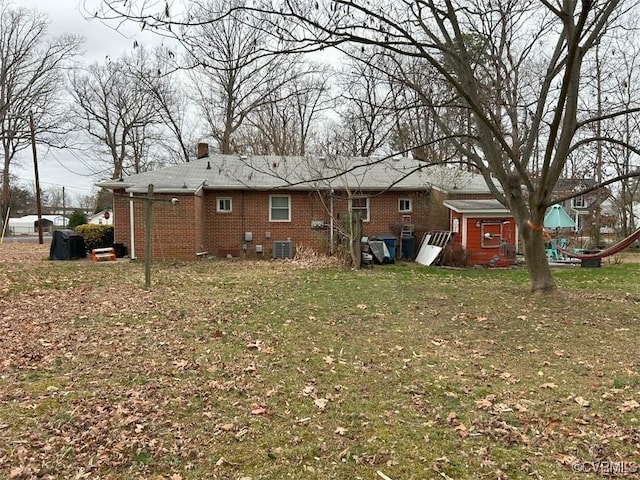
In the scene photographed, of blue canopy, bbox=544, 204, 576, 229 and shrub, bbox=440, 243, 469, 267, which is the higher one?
blue canopy, bbox=544, 204, 576, 229

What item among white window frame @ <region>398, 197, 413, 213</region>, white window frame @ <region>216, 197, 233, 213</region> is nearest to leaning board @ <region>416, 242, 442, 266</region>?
white window frame @ <region>398, 197, 413, 213</region>

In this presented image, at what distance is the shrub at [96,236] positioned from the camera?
1716cm

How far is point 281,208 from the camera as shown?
17.3 m

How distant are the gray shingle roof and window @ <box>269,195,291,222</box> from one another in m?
0.55

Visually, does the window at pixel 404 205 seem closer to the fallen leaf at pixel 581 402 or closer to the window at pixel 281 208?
the window at pixel 281 208

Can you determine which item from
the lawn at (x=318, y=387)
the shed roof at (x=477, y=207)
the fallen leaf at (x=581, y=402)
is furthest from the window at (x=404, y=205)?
the fallen leaf at (x=581, y=402)

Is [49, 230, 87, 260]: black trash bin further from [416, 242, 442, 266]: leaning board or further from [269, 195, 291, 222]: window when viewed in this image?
[416, 242, 442, 266]: leaning board

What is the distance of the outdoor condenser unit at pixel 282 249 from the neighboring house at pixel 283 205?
4cm

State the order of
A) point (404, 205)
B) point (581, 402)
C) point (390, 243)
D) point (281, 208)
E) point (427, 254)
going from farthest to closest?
point (404, 205) → point (281, 208) → point (390, 243) → point (427, 254) → point (581, 402)

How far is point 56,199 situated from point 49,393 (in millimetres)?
82055

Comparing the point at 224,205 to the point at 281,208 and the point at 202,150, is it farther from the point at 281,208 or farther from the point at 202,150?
the point at 202,150

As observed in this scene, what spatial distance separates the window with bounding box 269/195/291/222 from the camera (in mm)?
17297
